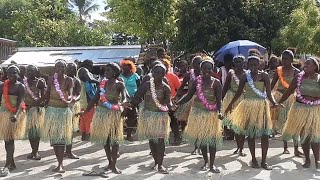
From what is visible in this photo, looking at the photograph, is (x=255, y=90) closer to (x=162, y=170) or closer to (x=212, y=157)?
(x=212, y=157)

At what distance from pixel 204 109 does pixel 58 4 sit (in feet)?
93.8

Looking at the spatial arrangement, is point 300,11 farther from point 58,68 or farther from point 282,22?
point 58,68

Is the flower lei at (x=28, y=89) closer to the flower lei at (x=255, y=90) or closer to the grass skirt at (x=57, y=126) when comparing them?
the grass skirt at (x=57, y=126)

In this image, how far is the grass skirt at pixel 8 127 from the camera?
20.4 feet

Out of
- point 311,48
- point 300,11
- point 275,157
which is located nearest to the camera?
point 275,157

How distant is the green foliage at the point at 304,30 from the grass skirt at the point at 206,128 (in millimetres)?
12054

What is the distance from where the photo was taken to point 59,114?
6199 mm

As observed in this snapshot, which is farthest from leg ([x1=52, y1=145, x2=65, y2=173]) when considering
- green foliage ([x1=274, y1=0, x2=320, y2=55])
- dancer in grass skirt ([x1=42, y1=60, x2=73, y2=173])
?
green foliage ([x1=274, y1=0, x2=320, y2=55])

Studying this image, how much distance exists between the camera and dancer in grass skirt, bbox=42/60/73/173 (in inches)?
242

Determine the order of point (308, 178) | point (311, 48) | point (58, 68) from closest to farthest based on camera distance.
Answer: point (308, 178), point (58, 68), point (311, 48)

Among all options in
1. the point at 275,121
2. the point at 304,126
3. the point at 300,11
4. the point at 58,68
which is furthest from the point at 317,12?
the point at 58,68

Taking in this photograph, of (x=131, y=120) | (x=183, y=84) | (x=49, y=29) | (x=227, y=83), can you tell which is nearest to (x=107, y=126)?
(x=183, y=84)

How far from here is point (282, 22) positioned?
71.7 ft

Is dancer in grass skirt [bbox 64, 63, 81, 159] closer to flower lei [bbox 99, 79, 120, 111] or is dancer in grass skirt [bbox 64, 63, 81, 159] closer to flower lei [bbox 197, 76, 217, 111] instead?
flower lei [bbox 99, 79, 120, 111]
